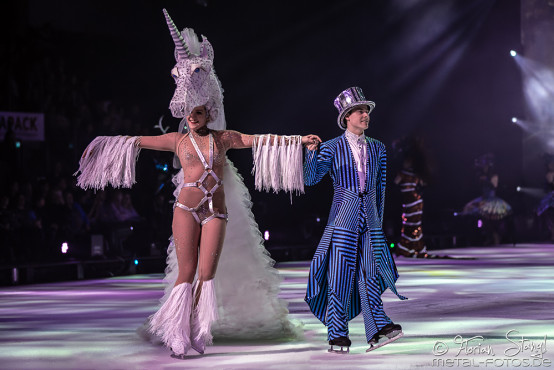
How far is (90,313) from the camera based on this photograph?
7551 millimetres

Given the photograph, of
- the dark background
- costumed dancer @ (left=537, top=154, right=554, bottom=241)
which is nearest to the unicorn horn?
the dark background

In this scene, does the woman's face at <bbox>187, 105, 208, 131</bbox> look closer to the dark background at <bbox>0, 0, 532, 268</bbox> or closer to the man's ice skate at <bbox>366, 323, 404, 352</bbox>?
the man's ice skate at <bbox>366, 323, 404, 352</bbox>

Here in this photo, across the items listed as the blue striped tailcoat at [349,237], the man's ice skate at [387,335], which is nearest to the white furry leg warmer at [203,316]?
the blue striped tailcoat at [349,237]

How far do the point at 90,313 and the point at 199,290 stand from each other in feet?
8.09

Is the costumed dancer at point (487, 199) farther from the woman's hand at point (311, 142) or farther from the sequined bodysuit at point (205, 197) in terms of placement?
the sequined bodysuit at point (205, 197)

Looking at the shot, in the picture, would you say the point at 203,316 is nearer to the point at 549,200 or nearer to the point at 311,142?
the point at 311,142

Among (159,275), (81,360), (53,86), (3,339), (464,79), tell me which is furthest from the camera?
(464,79)

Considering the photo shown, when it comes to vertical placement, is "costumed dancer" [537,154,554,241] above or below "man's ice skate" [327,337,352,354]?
above

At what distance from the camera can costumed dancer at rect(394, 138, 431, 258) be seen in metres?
13.1

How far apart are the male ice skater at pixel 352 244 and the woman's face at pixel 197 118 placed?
0.71 meters

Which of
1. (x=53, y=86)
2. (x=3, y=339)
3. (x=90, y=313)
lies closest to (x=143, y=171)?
(x=53, y=86)

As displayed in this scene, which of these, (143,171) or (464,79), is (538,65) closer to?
(464,79)

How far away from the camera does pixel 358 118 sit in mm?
5395

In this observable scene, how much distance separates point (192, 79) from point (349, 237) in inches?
54.9
